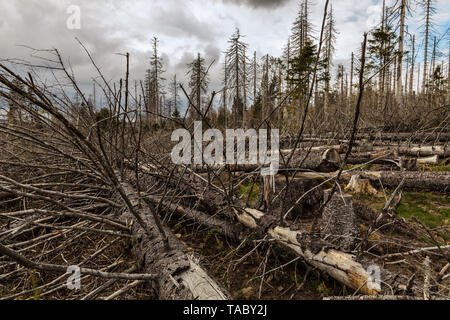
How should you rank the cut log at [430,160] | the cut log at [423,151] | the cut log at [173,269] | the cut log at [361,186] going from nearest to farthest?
1. the cut log at [173,269]
2. the cut log at [361,186]
3. the cut log at [430,160]
4. the cut log at [423,151]

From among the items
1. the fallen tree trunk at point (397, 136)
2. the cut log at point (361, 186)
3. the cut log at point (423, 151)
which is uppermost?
the fallen tree trunk at point (397, 136)

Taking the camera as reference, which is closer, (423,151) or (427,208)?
(427,208)

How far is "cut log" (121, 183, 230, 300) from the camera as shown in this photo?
1.39 metres

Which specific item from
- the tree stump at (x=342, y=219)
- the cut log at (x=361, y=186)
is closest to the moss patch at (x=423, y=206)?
the cut log at (x=361, y=186)

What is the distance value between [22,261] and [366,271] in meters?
1.99

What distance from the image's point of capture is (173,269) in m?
1.55

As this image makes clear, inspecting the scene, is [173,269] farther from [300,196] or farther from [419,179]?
[419,179]

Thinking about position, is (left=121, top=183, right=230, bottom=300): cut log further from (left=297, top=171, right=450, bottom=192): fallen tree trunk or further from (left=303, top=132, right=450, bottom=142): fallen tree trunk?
(left=303, top=132, right=450, bottom=142): fallen tree trunk

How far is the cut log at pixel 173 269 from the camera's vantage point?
1393mm

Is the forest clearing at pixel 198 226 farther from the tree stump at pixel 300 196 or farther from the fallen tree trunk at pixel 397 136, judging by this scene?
the fallen tree trunk at pixel 397 136

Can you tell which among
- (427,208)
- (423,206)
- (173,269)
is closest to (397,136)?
(423,206)
